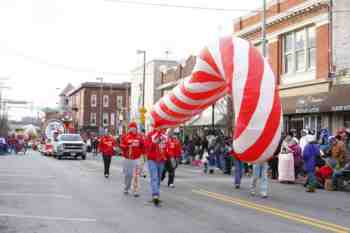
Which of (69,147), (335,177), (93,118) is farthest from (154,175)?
(93,118)

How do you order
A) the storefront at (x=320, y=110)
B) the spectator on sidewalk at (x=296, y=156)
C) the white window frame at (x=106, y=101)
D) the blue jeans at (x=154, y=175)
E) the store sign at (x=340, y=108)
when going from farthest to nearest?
the white window frame at (x=106, y=101) < the storefront at (x=320, y=110) < the store sign at (x=340, y=108) < the spectator on sidewalk at (x=296, y=156) < the blue jeans at (x=154, y=175)

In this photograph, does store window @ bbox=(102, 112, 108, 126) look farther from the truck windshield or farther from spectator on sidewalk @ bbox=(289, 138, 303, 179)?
spectator on sidewalk @ bbox=(289, 138, 303, 179)

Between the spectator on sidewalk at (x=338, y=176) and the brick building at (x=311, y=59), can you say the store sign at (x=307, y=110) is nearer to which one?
the brick building at (x=311, y=59)

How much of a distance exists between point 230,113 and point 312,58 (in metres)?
6.17

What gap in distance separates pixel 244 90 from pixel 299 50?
17.9 metres

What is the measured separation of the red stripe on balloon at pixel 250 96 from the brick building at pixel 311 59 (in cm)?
1163

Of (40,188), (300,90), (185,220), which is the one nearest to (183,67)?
(300,90)

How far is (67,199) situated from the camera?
13070 millimetres

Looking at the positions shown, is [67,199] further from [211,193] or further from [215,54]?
[215,54]

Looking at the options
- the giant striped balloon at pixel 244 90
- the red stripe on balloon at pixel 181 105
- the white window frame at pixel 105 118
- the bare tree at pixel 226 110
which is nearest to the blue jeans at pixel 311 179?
the giant striped balloon at pixel 244 90

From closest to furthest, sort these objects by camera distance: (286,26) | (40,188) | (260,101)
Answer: (260,101)
(40,188)
(286,26)

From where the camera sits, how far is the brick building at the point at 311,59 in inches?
1009

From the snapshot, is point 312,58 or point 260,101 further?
point 312,58

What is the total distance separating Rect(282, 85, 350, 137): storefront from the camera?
24.4 meters
